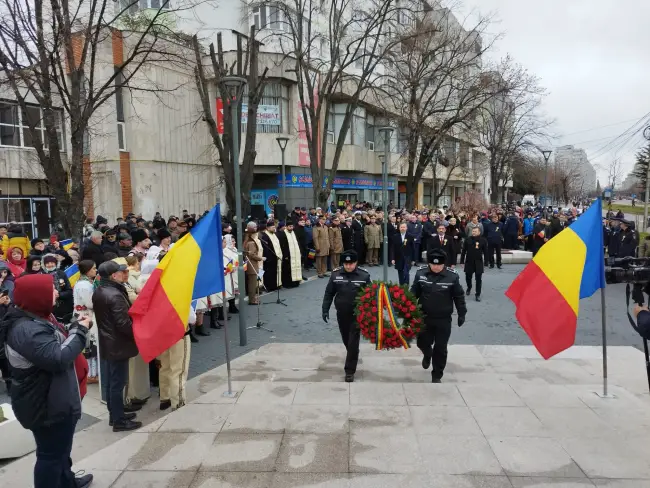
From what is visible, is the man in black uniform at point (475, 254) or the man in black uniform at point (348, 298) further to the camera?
the man in black uniform at point (475, 254)

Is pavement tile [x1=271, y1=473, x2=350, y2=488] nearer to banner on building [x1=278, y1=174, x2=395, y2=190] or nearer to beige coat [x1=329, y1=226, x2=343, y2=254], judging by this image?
beige coat [x1=329, y1=226, x2=343, y2=254]

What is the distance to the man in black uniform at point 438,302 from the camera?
658 cm

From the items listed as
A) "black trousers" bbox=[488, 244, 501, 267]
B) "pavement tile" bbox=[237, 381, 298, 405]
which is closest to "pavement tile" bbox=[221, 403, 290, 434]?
"pavement tile" bbox=[237, 381, 298, 405]

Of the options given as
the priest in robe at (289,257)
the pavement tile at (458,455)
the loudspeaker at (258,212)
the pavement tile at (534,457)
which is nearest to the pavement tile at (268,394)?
the pavement tile at (458,455)

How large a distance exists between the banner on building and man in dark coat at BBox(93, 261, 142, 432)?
20824 millimetres

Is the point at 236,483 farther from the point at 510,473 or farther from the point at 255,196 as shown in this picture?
the point at 255,196

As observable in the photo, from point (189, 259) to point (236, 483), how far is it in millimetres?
2458

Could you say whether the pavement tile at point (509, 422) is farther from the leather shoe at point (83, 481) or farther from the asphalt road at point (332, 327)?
the leather shoe at point (83, 481)

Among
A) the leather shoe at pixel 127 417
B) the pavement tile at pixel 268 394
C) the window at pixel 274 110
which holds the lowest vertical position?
the pavement tile at pixel 268 394

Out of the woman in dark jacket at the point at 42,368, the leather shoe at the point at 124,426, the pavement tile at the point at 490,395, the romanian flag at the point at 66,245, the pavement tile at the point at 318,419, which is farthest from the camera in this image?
the romanian flag at the point at 66,245

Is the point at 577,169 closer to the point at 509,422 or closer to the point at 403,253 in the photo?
the point at 403,253

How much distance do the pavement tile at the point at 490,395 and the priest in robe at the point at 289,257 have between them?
299 inches

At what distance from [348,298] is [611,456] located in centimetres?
347

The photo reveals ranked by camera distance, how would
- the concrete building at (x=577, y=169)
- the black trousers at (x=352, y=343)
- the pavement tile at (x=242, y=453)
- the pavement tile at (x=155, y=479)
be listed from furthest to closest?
the concrete building at (x=577, y=169)
the black trousers at (x=352, y=343)
the pavement tile at (x=242, y=453)
the pavement tile at (x=155, y=479)
